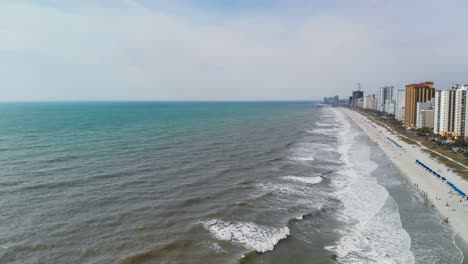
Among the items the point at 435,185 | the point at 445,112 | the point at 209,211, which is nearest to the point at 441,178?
the point at 435,185

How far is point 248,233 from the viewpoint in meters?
26.4

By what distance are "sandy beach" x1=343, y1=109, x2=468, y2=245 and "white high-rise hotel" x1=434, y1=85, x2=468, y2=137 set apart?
71.4ft

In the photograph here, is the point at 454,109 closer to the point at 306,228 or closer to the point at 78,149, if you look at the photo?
the point at 306,228

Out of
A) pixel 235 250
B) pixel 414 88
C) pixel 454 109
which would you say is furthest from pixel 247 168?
pixel 414 88

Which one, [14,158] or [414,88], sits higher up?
[414,88]

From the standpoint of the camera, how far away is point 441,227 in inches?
1101

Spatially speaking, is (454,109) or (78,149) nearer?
(78,149)

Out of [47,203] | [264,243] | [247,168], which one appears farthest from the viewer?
[247,168]

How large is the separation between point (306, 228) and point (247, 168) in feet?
68.1

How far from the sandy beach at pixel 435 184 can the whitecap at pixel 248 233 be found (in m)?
13.6

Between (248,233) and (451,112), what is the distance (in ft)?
263

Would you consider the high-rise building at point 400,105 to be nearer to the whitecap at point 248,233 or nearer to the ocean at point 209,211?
the ocean at point 209,211

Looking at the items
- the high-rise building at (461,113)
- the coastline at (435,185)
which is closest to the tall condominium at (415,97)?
the high-rise building at (461,113)

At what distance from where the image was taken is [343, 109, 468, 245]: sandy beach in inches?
1182
